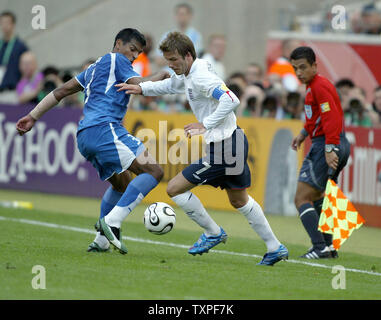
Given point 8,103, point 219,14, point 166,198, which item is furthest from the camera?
point 219,14

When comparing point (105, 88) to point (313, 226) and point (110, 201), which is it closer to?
point (110, 201)

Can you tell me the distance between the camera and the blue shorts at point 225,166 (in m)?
8.76

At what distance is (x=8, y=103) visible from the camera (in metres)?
17.2

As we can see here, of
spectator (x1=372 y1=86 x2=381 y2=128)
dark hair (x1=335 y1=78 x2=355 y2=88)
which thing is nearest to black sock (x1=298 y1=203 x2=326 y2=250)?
spectator (x1=372 y1=86 x2=381 y2=128)

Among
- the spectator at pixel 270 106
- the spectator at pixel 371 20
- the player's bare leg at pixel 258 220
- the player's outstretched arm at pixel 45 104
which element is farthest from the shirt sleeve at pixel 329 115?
the spectator at pixel 371 20

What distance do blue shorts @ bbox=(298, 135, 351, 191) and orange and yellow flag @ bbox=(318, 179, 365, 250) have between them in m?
0.34

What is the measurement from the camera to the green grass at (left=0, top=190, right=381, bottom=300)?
7.33 m

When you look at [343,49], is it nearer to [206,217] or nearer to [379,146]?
[379,146]

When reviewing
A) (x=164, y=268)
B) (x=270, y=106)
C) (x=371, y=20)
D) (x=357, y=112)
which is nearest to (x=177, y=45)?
(x=164, y=268)

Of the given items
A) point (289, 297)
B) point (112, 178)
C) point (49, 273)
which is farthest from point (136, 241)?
point (289, 297)

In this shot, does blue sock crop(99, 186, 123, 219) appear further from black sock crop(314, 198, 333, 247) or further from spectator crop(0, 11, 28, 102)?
spectator crop(0, 11, 28, 102)

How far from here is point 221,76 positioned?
17.0 m

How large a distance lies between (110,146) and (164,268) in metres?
1.42

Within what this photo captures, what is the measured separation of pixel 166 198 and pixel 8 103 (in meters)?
3.87
